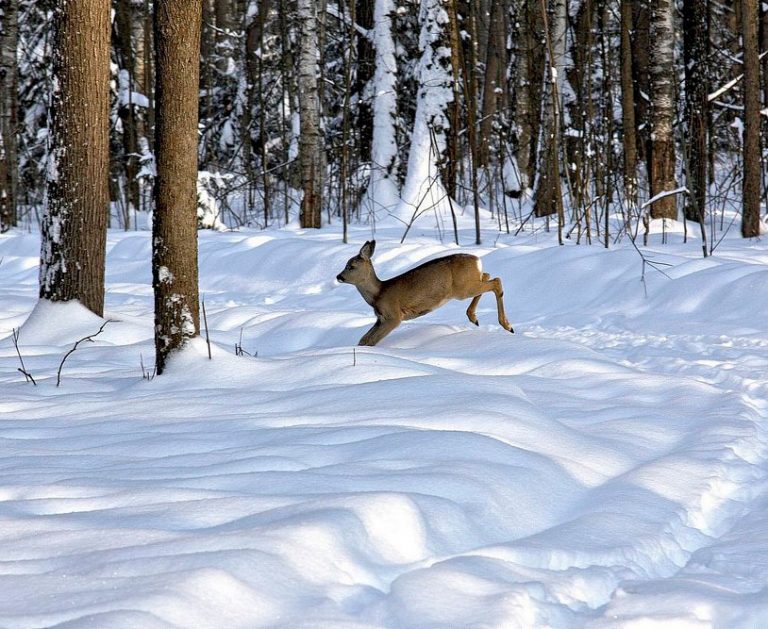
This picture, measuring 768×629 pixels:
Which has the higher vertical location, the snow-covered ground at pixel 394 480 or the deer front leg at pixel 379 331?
the deer front leg at pixel 379 331

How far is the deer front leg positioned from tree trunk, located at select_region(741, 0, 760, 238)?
19.9 ft

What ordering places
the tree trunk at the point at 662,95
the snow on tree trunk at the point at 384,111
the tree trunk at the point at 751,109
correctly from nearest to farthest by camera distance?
the tree trunk at the point at 751,109 < the tree trunk at the point at 662,95 < the snow on tree trunk at the point at 384,111

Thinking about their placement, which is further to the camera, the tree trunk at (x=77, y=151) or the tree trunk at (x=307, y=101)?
the tree trunk at (x=307, y=101)

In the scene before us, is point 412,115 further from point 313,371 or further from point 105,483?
point 105,483

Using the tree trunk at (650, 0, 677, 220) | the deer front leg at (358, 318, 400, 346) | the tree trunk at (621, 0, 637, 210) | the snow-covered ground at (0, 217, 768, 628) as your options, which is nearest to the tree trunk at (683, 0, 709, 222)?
the tree trunk at (650, 0, 677, 220)

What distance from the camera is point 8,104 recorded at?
17.9 metres

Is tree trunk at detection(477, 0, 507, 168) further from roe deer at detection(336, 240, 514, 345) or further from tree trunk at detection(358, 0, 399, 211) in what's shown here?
roe deer at detection(336, 240, 514, 345)

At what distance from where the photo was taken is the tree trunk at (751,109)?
11312 mm

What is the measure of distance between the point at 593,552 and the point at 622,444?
144 cm

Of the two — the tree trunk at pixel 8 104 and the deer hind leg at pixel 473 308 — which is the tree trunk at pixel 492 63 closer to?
the tree trunk at pixel 8 104

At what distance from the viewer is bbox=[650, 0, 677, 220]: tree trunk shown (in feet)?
41.2

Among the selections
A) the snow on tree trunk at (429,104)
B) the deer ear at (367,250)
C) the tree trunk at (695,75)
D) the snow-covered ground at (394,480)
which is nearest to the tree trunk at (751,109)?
the tree trunk at (695,75)

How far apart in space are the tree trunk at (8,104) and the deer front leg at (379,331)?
12.0 metres

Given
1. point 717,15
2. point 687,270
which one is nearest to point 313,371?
point 687,270
